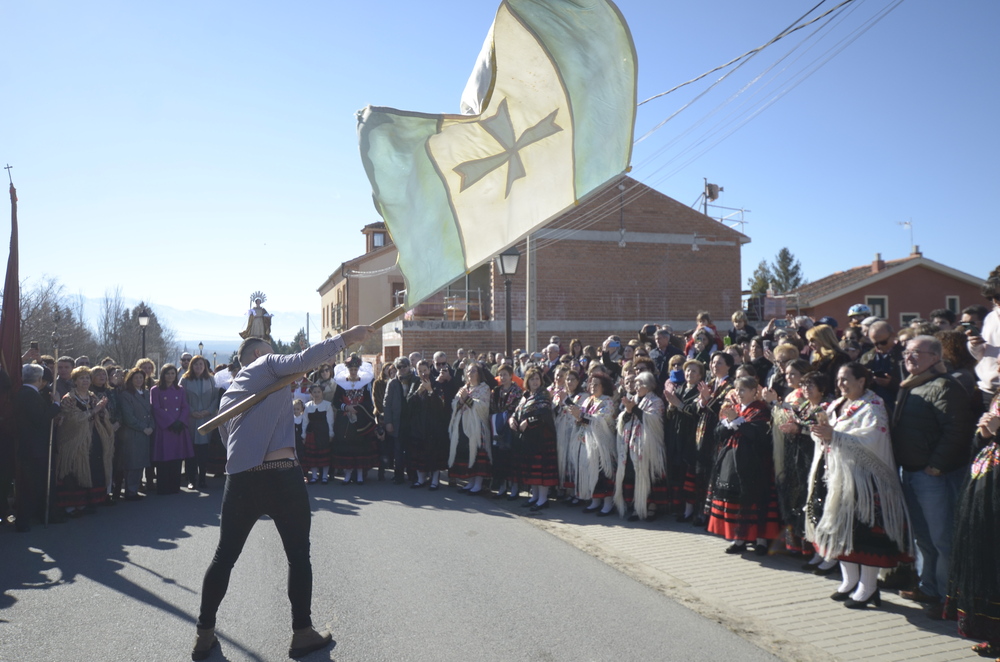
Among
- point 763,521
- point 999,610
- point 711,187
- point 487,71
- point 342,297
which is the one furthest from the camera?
point 342,297

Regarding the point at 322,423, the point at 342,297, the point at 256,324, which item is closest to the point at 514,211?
the point at 322,423

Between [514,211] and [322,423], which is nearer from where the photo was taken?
[514,211]

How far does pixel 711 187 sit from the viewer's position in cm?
2828

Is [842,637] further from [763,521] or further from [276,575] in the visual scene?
[276,575]

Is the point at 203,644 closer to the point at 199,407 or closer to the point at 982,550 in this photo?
the point at 982,550

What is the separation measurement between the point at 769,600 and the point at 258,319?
435 inches

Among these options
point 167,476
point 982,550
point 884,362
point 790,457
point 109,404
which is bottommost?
point 167,476

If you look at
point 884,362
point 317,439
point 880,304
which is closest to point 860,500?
point 884,362

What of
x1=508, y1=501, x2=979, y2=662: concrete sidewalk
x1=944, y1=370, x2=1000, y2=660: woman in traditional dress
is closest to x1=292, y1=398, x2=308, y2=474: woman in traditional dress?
x1=508, y1=501, x2=979, y2=662: concrete sidewalk

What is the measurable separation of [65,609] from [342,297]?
4119cm

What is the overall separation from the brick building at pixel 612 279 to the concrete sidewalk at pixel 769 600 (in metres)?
15.9

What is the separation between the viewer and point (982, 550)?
4.27 meters

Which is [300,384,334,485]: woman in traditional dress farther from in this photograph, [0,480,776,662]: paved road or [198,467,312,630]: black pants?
[198,467,312,630]: black pants

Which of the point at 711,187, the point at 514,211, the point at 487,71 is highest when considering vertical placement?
the point at 711,187
